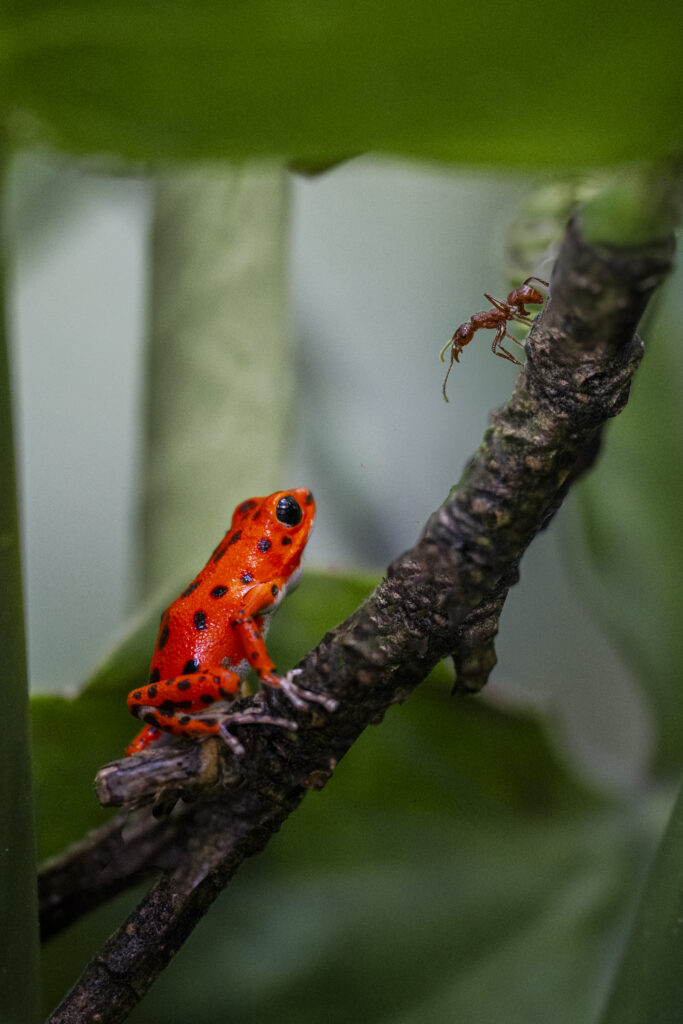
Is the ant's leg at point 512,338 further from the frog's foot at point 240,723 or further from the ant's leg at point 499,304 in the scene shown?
the frog's foot at point 240,723

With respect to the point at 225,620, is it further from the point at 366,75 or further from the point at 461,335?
the point at 366,75

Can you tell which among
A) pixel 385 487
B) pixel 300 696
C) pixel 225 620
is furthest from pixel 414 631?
pixel 385 487

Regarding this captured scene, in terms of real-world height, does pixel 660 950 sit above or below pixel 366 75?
below

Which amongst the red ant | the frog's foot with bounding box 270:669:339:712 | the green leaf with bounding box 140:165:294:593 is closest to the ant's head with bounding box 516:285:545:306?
the red ant

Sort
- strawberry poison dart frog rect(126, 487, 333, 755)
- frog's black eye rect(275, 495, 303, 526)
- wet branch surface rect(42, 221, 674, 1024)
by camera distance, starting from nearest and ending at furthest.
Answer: wet branch surface rect(42, 221, 674, 1024), strawberry poison dart frog rect(126, 487, 333, 755), frog's black eye rect(275, 495, 303, 526)

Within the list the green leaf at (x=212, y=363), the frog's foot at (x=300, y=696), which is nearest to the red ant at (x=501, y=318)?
the frog's foot at (x=300, y=696)

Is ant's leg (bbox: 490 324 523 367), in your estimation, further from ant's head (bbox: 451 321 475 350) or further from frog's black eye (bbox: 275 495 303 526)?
frog's black eye (bbox: 275 495 303 526)

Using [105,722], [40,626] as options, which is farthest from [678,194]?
[40,626]
